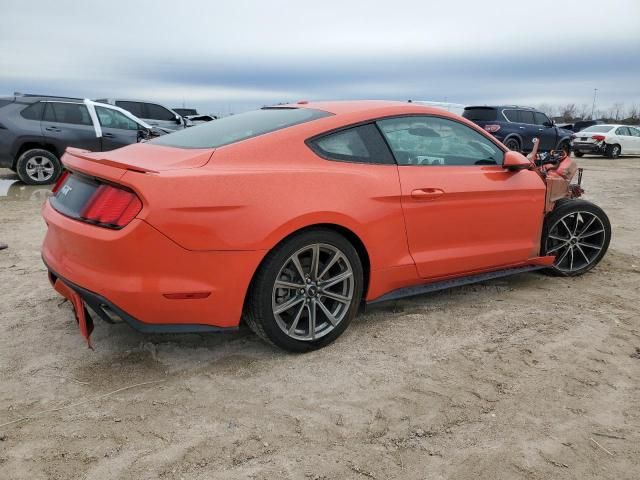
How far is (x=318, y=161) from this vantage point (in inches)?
120

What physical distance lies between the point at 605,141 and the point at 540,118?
3.65 m

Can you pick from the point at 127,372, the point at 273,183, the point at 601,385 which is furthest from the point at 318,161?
the point at 601,385

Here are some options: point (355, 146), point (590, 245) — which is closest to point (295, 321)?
point (355, 146)

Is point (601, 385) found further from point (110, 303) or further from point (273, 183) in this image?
point (110, 303)

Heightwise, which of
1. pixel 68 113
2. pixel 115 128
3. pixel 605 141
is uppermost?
pixel 68 113

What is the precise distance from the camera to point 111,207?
8.57ft

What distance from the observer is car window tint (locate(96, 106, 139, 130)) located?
10.3 meters

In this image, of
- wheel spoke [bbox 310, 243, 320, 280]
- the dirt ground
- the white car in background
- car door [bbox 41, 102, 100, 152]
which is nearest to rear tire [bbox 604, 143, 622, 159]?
the white car in background

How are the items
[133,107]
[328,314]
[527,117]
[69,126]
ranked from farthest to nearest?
[527,117]
[133,107]
[69,126]
[328,314]

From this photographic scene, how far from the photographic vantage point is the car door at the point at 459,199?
3400 millimetres

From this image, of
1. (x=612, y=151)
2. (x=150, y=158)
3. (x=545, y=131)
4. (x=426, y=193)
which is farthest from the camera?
(x=612, y=151)

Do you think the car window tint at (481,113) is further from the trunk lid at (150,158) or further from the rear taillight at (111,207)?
the rear taillight at (111,207)

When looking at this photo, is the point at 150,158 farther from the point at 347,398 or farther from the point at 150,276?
the point at 347,398

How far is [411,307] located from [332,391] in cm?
131
